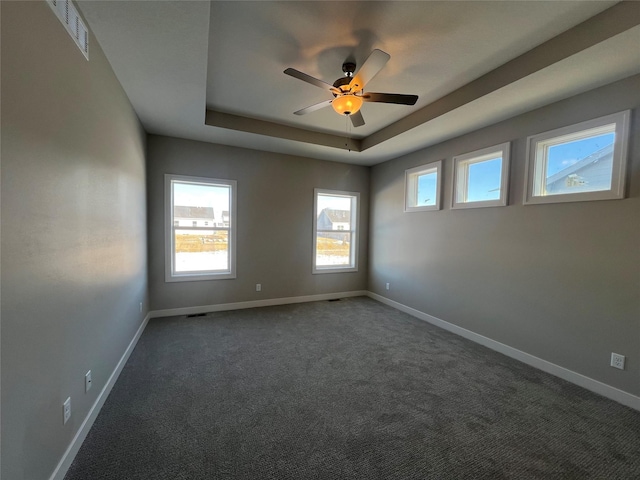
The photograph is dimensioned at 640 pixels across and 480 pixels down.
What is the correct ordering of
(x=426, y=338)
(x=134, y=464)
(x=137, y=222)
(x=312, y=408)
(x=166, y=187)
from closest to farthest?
1. (x=134, y=464)
2. (x=312, y=408)
3. (x=137, y=222)
4. (x=426, y=338)
5. (x=166, y=187)

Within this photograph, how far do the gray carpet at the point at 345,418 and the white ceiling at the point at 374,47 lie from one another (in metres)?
2.68

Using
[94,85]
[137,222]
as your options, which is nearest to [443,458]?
[94,85]

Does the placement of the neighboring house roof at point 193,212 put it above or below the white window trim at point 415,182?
below

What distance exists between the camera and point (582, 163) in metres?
2.50

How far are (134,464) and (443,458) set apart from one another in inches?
72.1

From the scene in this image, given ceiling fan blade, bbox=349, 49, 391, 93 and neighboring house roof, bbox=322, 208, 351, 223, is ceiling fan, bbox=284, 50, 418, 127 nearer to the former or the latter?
ceiling fan blade, bbox=349, 49, 391, 93

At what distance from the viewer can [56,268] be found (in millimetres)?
1377

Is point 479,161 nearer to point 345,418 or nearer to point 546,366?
point 546,366

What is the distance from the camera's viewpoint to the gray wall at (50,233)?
3.45 ft

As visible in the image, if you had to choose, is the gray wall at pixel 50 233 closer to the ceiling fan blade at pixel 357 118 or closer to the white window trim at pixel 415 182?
the ceiling fan blade at pixel 357 118

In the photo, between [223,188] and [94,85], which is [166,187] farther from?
[94,85]

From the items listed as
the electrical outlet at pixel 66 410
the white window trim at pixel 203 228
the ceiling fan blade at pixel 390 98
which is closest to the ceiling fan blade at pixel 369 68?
the ceiling fan blade at pixel 390 98

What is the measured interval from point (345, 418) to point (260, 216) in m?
3.34

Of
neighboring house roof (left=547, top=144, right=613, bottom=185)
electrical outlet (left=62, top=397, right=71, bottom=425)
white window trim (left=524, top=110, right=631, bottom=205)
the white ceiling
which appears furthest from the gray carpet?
the white ceiling
